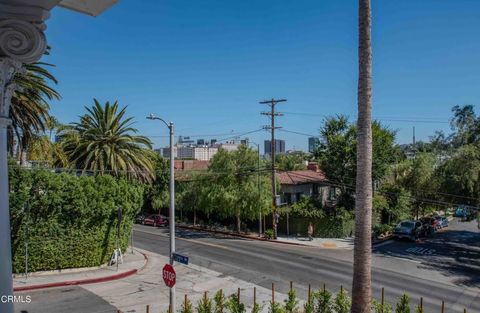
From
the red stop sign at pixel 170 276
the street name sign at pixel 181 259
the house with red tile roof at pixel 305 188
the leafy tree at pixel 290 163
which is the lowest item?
the red stop sign at pixel 170 276

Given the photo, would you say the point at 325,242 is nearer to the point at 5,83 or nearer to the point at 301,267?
the point at 301,267

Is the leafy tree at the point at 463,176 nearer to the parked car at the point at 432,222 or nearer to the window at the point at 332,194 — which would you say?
the parked car at the point at 432,222

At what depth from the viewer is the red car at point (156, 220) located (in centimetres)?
4684

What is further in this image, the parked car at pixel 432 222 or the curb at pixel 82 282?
the parked car at pixel 432 222

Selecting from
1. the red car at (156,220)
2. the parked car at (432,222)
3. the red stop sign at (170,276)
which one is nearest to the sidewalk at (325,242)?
the parked car at (432,222)

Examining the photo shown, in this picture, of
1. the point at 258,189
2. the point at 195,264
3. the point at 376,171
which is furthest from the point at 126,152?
the point at 376,171

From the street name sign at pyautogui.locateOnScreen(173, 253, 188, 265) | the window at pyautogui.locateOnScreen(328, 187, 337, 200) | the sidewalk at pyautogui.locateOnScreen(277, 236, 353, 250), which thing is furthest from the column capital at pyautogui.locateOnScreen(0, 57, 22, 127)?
the window at pyautogui.locateOnScreen(328, 187, 337, 200)

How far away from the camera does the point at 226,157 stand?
130ft

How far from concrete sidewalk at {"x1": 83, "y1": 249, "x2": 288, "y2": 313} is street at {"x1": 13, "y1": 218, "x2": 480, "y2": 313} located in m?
0.73

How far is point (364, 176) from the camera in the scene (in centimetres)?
896

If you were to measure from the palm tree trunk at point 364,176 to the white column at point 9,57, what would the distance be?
669 cm

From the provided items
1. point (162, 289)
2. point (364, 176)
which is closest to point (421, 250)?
point (162, 289)

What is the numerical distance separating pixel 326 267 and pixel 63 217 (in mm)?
15897

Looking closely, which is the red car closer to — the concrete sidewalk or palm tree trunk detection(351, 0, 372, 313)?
the concrete sidewalk
